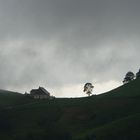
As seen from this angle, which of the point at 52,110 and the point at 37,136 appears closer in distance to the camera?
the point at 37,136

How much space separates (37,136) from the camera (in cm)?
16162

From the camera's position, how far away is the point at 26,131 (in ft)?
560

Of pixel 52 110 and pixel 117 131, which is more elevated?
pixel 52 110

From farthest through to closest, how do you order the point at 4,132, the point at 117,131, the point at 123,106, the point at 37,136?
the point at 123,106, the point at 4,132, the point at 37,136, the point at 117,131

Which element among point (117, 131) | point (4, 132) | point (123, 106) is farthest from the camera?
point (123, 106)

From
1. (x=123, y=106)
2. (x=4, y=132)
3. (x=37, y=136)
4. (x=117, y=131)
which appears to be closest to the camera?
(x=117, y=131)

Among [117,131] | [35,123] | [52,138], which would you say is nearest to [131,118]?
[117,131]

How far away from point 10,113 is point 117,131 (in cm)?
6140

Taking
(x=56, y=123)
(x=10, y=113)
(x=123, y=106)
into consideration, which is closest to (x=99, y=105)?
(x=123, y=106)

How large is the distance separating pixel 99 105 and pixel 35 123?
2850 centimetres

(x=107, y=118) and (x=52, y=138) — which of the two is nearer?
(x=52, y=138)

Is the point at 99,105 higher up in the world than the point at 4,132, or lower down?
higher up

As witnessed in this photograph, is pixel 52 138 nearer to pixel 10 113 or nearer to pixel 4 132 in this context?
pixel 4 132

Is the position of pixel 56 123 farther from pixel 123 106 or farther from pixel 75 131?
pixel 123 106
